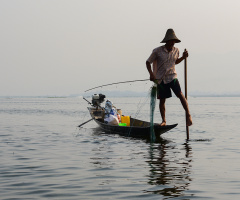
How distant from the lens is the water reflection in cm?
670

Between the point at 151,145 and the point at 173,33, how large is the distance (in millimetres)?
3531

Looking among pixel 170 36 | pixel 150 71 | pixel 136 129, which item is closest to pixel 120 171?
pixel 150 71

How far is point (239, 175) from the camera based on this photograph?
7.99m

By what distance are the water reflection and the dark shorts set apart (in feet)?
5.17

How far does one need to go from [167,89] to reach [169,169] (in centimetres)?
408

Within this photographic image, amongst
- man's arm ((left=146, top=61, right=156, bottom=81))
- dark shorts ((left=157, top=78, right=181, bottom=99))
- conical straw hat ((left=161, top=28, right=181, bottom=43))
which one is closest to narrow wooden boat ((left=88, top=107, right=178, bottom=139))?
dark shorts ((left=157, top=78, right=181, bottom=99))

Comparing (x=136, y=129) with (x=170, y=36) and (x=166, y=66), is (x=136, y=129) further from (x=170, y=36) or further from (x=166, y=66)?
(x=170, y=36)

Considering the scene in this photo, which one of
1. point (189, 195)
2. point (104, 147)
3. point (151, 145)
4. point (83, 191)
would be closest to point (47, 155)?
point (104, 147)

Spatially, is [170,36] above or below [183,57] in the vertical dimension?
above

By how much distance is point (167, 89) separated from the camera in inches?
484

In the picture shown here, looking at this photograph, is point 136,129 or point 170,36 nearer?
point 170,36

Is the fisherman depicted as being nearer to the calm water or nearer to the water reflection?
the water reflection

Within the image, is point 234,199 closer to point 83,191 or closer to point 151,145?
point 83,191

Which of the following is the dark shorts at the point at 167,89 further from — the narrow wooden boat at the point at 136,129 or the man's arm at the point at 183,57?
the narrow wooden boat at the point at 136,129
